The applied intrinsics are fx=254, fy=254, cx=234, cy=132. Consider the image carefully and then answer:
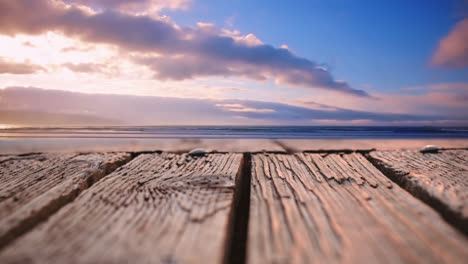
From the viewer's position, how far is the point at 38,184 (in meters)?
1.19

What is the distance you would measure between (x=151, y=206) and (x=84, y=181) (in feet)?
1.69

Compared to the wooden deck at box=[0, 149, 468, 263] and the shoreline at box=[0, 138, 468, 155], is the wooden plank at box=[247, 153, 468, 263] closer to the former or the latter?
the wooden deck at box=[0, 149, 468, 263]

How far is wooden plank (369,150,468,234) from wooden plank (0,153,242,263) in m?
0.78

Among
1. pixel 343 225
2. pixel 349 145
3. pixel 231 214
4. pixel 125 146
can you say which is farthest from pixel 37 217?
pixel 349 145

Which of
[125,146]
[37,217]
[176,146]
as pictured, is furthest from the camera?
[176,146]

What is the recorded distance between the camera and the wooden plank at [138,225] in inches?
25.0

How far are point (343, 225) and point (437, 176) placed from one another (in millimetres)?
898

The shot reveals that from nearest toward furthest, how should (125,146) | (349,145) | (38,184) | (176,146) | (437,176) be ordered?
(38,184) < (437,176) < (125,146) < (176,146) < (349,145)

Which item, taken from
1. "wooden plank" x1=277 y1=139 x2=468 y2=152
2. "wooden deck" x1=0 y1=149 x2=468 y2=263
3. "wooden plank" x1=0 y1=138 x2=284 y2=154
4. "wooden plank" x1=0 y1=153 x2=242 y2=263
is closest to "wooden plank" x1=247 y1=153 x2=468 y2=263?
"wooden deck" x1=0 y1=149 x2=468 y2=263

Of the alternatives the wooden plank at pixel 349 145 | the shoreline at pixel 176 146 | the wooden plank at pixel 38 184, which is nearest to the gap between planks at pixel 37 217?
the wooden plank at pixel 38 184

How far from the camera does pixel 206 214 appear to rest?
0.83m

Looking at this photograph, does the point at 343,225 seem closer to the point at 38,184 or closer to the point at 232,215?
the point at 232,215

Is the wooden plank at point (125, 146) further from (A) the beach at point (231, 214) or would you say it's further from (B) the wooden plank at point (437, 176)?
(A) the beach at point (231, 214)

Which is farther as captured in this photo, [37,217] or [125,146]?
[125,146]
